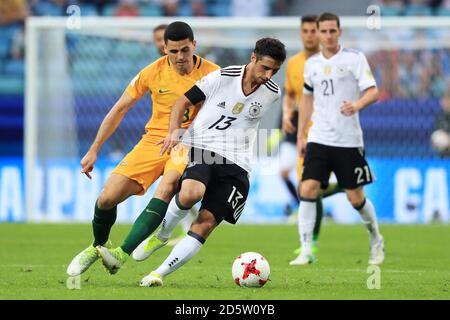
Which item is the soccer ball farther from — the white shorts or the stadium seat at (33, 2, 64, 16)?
the stadium seat at (33, 2, 64, 16)

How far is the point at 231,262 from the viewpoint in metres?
10.9

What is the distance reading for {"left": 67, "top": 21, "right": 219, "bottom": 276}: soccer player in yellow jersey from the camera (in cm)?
852

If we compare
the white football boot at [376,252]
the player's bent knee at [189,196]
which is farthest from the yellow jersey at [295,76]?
the player's bent knee at [189,196]

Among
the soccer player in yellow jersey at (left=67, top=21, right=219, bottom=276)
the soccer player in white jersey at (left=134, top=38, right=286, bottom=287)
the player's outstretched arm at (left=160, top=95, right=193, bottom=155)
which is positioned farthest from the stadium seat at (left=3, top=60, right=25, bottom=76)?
the player's outstretched arm at (left=160, top=95, right=193, bottom=155)

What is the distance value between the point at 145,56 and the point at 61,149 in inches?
81.6

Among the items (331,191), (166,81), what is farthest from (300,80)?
(166,81)

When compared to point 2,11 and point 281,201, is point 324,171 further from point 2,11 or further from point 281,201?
point 2,11

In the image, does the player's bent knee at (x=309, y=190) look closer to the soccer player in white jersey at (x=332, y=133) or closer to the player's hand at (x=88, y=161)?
the soccer player in white jersey at (x=332, y=133)

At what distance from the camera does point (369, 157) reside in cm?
1805

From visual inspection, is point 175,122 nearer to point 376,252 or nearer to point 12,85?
point 376,252

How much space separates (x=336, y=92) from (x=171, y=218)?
3096mm

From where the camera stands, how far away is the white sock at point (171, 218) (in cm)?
856

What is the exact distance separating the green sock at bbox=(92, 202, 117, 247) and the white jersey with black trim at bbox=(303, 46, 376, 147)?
9.39 feet

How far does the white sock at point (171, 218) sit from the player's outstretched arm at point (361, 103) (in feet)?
7.66
